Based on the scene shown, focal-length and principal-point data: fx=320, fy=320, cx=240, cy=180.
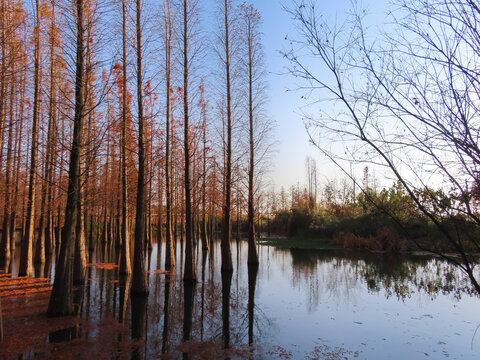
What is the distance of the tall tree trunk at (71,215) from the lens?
7.27 meters

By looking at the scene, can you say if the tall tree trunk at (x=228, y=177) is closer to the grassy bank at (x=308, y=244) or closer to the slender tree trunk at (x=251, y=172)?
the slender tree trunk at (x=251, y=172)

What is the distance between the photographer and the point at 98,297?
9609 mm

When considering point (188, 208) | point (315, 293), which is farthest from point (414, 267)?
point (188, 208)

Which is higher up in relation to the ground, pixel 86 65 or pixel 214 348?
pixel 86 65

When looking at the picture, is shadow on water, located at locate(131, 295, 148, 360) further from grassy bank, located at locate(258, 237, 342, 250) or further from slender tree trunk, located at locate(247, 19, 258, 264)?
grassy bank, located at locate(258, 237, 342, 250)

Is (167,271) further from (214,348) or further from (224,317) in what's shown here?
(214,348)

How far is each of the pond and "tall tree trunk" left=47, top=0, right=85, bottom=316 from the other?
79cm

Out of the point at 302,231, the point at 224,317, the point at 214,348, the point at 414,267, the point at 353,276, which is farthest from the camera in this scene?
the point at 302,231

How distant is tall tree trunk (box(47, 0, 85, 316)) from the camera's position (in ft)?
23.9

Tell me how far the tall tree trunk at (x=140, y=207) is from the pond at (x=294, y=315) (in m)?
0.62

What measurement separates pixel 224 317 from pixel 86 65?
7.25 metres

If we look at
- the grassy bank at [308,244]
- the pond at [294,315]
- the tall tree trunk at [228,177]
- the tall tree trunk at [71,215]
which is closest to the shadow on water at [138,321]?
the pond at [294,315]

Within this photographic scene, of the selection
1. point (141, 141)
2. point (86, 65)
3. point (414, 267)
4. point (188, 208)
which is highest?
point (86, 65)

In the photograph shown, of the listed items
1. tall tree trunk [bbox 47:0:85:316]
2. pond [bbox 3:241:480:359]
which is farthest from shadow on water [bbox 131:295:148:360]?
tall tree trunk [bbox 47:0:85:316]
